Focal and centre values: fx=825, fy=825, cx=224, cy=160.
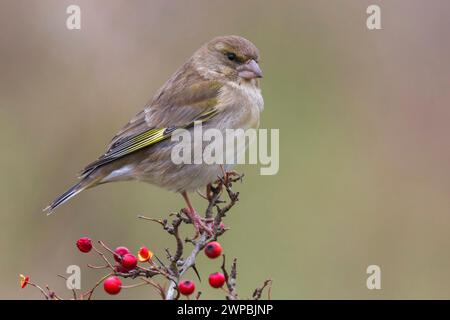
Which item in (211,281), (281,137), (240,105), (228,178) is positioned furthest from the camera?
(281,137)

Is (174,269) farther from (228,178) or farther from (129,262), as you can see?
(228,178)

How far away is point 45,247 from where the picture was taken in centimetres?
657

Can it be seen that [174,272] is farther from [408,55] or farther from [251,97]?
[408,55]

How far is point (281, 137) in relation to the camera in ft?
24.2

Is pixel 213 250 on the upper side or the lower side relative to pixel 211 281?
upper

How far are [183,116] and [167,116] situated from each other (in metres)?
0.11

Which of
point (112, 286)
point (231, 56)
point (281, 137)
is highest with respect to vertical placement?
point (231, 56)

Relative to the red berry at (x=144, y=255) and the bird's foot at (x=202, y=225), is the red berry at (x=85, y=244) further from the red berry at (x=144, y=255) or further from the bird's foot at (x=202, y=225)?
the bird's foot at (x=202, y=225)

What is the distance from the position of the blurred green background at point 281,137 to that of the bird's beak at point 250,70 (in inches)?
64.3

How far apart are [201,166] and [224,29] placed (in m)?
2.58

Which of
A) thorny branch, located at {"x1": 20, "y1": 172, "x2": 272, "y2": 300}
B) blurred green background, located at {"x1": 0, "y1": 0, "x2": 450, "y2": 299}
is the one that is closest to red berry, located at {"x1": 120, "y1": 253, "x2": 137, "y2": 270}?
thorny branch, located at {"x1": 20, "y1": 172, "x2": 272, "y2": 300}

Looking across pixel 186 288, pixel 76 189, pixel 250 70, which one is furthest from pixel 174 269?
pixel 250 70

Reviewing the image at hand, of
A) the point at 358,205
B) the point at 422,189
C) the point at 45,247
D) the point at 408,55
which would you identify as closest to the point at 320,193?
the point at 358,205

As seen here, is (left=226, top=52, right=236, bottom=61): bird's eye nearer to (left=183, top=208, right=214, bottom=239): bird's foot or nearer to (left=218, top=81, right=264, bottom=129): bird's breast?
(left=218, top=81, right=264, bottom=129): bird's breast
